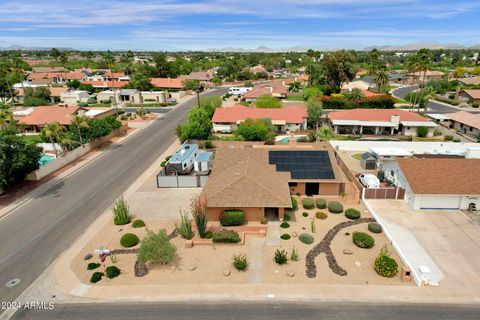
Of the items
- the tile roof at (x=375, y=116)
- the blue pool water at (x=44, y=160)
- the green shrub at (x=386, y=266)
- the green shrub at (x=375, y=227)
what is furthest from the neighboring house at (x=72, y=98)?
the green shrub at (x=386, y=266)

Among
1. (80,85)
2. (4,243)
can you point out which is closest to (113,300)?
(4,243)

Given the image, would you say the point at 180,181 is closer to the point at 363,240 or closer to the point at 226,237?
the point at 226,237

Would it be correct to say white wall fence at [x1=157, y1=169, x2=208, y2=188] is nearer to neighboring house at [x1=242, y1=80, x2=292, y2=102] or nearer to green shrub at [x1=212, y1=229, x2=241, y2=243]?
green shrub at [x1=212, y1=229, x2=241, y2=243]

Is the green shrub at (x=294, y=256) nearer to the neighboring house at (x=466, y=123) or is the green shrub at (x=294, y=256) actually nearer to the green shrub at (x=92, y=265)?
the green shrub at (x=92, y=265)

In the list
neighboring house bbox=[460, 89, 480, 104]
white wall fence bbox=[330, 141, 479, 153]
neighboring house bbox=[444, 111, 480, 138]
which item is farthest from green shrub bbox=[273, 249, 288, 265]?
neighboring house bbox=[460, 89, 480, 104]

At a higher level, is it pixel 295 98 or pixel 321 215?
pixel 295 98

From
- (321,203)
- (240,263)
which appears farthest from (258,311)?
(321,203)
